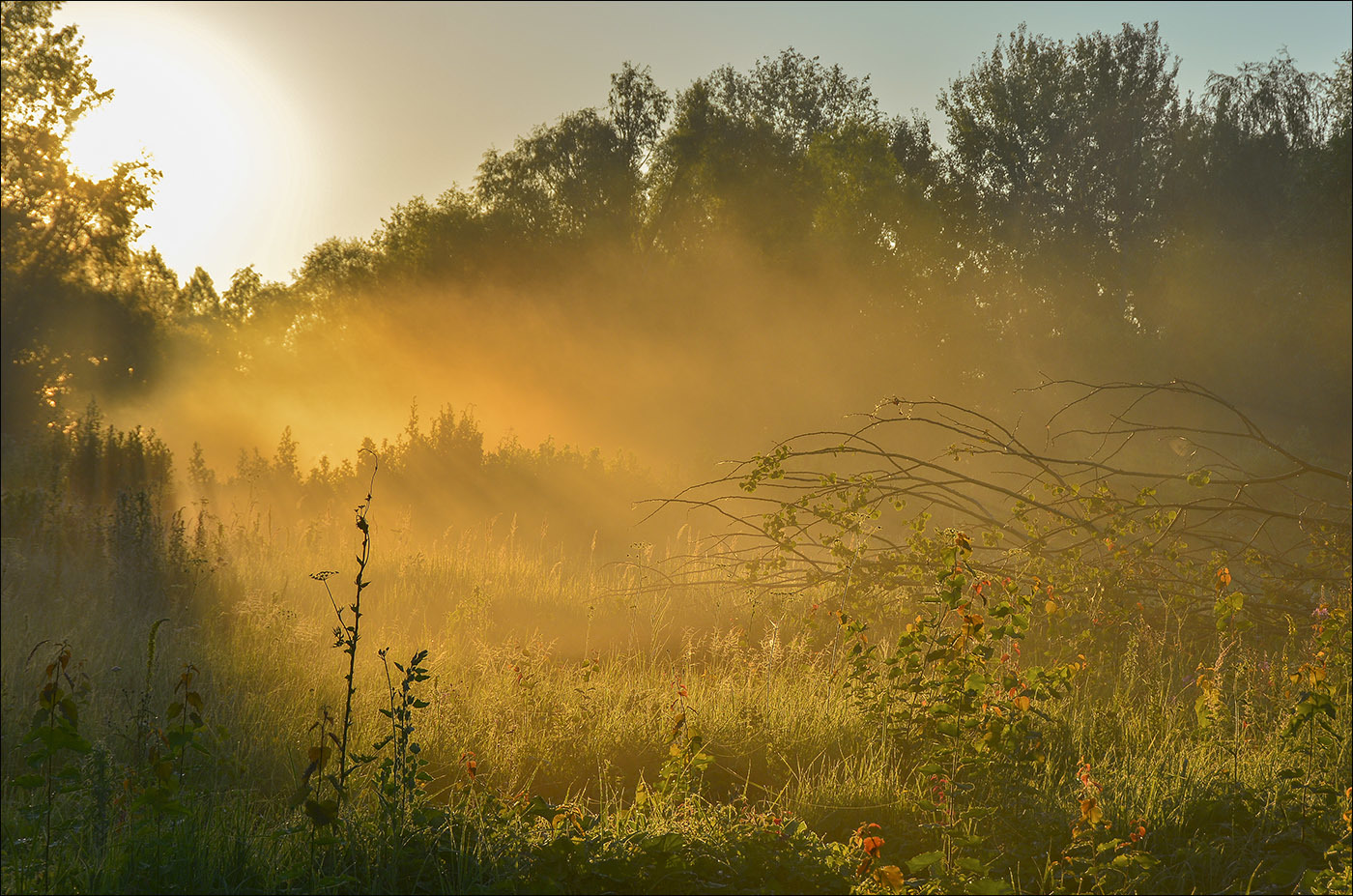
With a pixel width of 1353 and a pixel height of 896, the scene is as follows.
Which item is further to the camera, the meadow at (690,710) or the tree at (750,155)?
the tree at (750,155)

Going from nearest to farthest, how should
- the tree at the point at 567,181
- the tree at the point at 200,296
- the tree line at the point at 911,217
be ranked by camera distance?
1. the tree line at the point at 911,217
2. the tree at the point at 567,181
3. the tree at the point at 200,296

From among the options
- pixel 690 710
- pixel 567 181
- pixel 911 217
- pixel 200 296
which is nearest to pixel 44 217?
pixel 567 181

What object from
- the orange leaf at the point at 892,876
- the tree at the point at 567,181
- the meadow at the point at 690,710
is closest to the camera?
the orange leaf at the point at 892,876

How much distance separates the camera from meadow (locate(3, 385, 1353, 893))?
251 centimetres

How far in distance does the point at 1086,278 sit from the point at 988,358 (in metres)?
3.97

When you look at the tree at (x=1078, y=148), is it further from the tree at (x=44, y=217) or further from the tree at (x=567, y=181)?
the tree at (x=44, y=217)

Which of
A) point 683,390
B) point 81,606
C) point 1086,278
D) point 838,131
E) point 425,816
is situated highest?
point 838,131

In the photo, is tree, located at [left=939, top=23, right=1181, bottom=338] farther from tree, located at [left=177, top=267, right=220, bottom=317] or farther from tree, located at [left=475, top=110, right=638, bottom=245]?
tree, located at [left=177, top=267, right=220, bottom=317]

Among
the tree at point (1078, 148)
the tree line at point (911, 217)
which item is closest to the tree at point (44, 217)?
the tree line at point (911, 217)

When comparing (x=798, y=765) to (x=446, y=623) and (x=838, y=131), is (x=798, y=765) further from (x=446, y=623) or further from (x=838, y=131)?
(x=838, y=131)

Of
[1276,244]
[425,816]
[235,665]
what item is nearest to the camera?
[425,816]

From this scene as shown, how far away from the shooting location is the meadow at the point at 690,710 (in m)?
2.51

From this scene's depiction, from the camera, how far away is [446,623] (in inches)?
240

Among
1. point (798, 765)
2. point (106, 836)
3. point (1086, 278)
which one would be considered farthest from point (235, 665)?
point (1086, 278)
